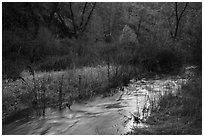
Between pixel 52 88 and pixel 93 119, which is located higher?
pixel 52 88

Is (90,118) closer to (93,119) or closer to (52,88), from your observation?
(93,119)

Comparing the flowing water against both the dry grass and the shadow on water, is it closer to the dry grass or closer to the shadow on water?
the shadow on water

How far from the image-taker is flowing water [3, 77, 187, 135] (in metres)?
8.59

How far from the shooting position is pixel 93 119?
956 centimetres

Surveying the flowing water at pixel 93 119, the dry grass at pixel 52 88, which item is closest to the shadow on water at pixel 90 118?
the flowing water at pixel 93 119

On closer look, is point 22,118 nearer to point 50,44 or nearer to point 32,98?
point 32,98

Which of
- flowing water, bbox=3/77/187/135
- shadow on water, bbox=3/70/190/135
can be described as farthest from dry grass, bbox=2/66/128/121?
flowing water, bbox=3/77/187/135

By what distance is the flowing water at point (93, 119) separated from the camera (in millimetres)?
8586

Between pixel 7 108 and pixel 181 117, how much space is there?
599 cm

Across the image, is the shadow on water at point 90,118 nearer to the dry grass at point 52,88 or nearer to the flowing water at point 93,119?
the flowing water at point 93,119

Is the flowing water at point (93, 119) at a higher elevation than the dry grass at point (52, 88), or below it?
below

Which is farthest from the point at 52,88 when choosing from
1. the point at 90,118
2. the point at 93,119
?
the point at 93,119

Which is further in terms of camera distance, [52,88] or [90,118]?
[52,88]

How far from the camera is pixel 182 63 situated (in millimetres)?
19281
